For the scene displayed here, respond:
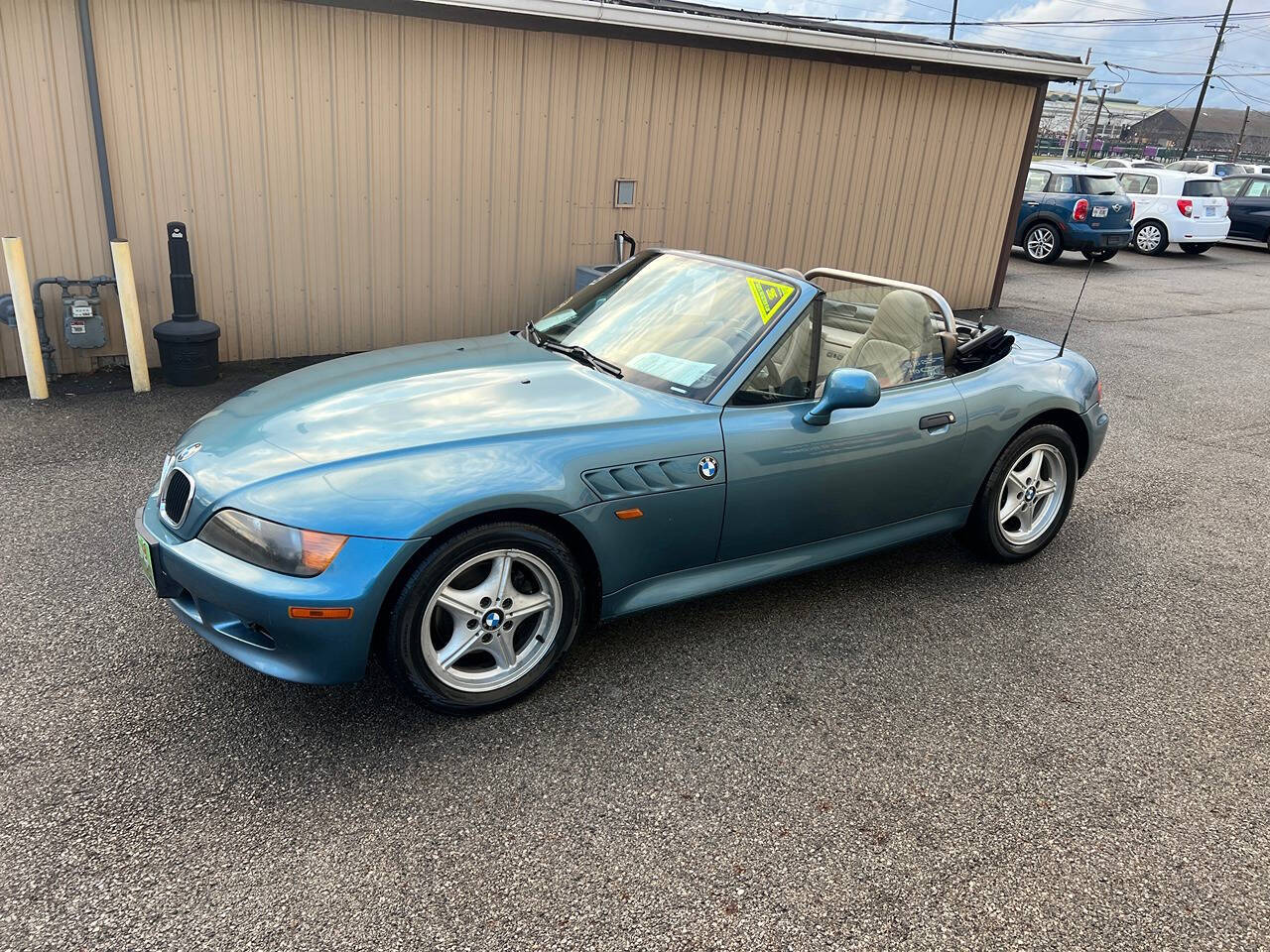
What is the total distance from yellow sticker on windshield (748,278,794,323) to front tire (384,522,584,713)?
127 cm

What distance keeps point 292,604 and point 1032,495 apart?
11.4 feet

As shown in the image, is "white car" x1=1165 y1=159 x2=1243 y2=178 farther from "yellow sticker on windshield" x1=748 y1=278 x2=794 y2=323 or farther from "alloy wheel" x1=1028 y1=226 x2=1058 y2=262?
"yellow sticker on windshield" x1=748 y1=278 x2=794 y2=323

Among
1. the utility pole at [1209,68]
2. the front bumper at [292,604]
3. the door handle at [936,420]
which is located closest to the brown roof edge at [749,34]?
the door handle at [936,420]

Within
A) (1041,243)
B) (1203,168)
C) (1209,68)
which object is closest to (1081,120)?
(1209,68)

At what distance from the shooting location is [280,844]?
2.56 m

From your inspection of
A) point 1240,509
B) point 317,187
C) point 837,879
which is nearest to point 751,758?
point 837,879

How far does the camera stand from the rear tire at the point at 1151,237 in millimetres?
18438

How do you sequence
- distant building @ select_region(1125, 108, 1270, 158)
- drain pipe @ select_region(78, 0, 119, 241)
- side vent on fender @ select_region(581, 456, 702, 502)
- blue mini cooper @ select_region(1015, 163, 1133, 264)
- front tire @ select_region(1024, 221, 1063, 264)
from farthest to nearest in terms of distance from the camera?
distant building @ select_region(1125, 108, 1270, 158) < front tire @ select_region(1024, 221, 1063, 264) < blue mini cooper @ select_region(1015, 163, 1133, 264) < drain pipe @ select_region(78, 0, 119, 241) < side vent on fender @ select_region(581, 456, 702, 502)

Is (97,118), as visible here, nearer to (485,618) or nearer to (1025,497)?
(485,618)

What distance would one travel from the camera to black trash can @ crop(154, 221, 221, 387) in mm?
6633

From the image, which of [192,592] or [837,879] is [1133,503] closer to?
[837,879]

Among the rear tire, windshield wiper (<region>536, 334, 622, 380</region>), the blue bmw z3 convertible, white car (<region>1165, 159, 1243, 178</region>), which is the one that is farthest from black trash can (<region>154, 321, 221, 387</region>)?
white car (<region>1165, 159, 1243, 178</region>)

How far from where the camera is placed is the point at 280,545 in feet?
9.08

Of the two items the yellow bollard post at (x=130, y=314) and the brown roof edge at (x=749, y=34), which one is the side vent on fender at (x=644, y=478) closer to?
the yellow bollard post at (x=130, y=314)
